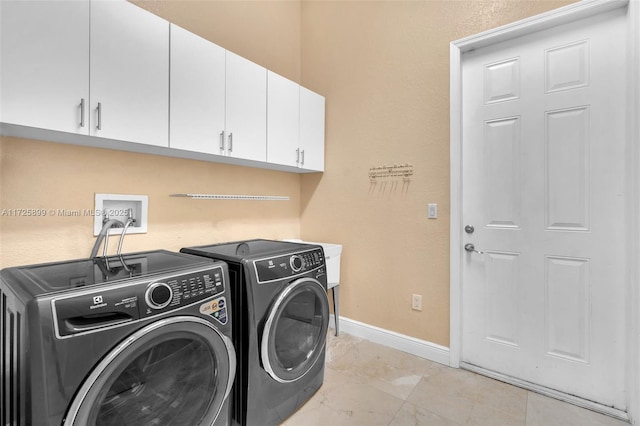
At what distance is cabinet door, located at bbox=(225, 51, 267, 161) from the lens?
204 cm

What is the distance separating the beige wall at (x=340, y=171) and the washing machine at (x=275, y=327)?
602 mm

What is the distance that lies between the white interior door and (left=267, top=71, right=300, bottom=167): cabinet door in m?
1.26

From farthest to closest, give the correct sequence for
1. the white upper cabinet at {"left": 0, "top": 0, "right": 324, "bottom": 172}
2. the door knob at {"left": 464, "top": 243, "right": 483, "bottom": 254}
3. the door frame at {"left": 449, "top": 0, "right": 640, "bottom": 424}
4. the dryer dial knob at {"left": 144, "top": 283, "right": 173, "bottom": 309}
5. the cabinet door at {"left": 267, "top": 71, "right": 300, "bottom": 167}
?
the cabinet door at {"left": 267, "top": 71, "right": 300, "bottom": 167} < the door knob at {"left": 464, "top": 243, "right": 483, "bottom": 254} < the door frame at {"left": 449, "top": 0, "right": 640, "bottom": 424} < the white upper cabinet at {"left": 0, "top": 0, "right": 324, "bottom": 172} < the dryer dial knob at {"left": 144, "top": 283, "right": 173, "bottom": 309}

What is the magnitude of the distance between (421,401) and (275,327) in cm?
99

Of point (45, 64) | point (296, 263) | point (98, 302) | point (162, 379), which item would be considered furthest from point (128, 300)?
point (45, 64)

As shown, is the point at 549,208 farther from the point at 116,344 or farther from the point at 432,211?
the point at 116,344

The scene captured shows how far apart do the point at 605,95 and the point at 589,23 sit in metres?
0.43

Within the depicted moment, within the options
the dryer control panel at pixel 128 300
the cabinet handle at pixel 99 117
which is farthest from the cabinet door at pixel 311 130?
the dryer control panel at pixel 128 300

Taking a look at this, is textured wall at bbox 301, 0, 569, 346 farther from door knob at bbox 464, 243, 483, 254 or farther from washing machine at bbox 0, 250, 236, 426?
washing machine at bbox 0, 250, 236, 426

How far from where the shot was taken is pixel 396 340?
2.44m

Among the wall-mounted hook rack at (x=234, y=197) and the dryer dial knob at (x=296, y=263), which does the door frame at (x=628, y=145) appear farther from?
the wall-mounted hook rack at (x=234, y=197)

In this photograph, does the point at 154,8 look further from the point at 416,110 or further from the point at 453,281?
the point at 453,281

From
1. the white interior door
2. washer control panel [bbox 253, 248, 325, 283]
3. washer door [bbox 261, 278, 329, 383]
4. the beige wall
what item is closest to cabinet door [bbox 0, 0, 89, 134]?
the beige wall

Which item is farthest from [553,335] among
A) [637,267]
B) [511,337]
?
[637,267]
